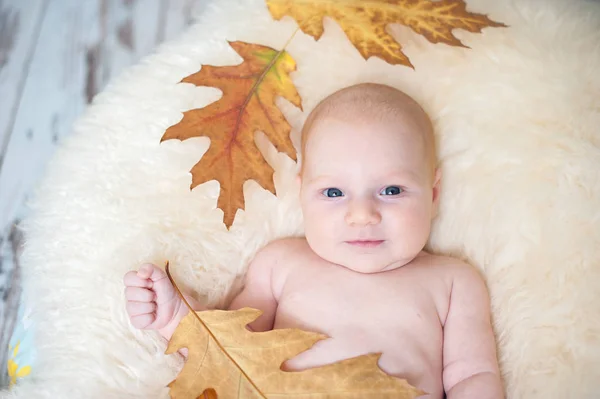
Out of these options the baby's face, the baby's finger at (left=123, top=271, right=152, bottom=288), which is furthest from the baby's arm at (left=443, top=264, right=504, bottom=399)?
the baby's finger at (left=123, top=271, right=152, bottom=288)

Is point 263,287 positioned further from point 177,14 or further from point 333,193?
point 177,14

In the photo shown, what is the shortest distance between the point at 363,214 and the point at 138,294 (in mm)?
430

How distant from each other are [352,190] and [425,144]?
18 centimetres

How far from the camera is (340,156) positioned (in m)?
1.17

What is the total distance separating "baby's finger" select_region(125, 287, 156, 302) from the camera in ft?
3.60

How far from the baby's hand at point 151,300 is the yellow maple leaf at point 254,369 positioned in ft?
0.15

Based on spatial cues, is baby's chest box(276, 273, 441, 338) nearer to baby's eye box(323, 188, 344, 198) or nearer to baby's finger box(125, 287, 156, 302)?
baby's eye box(323, 188, 344, 198)

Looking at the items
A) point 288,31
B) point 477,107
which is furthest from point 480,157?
point 288,31

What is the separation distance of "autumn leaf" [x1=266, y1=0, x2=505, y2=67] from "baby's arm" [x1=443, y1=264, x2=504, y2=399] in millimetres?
A: 480

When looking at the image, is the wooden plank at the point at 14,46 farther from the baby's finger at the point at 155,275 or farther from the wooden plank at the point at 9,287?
the baby's finger at the point at 155,275

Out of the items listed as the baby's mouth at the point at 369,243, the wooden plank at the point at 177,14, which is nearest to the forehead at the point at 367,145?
the baby's mouth at the point at 369,243

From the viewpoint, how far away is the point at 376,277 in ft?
3.95

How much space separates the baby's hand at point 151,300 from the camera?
1.10m

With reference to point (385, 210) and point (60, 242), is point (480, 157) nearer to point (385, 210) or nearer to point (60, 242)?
point (385, 210)
